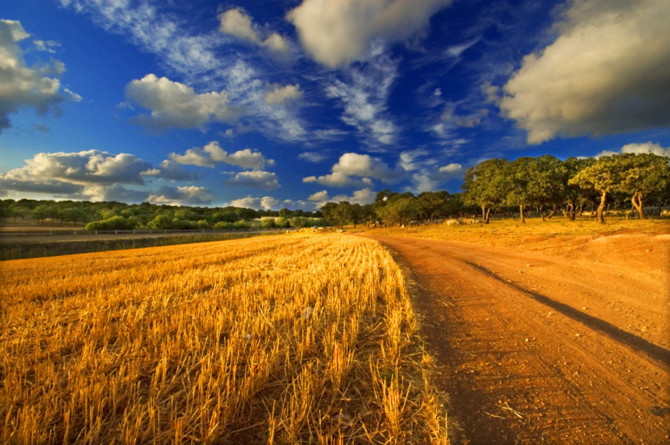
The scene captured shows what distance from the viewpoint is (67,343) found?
4.80 metres

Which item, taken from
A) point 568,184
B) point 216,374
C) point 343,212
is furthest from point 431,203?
point 216,374

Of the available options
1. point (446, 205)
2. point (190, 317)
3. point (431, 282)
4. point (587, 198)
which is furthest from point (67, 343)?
point (446, 205)

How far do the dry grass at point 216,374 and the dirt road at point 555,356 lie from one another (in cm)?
59

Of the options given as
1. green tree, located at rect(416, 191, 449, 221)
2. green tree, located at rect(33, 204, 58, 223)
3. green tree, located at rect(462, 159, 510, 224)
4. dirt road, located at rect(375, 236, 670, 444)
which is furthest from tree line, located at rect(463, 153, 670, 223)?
green tree, located at rect(33, 204, 58, 223)

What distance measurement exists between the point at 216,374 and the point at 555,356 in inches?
236

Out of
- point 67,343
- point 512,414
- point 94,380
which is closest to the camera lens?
point 512,414

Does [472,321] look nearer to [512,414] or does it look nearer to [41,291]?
[512,414]

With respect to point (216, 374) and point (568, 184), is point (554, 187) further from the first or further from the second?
point (216, 374)

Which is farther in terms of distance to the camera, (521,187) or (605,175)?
(521,187)

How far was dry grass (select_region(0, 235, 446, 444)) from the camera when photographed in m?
2.79

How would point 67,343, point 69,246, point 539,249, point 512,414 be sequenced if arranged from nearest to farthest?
point 512,414, point 67,343, point 539,249, point 69,246

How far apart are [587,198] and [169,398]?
6862 cm

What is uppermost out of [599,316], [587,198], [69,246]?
[587,198]

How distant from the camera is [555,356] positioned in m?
4.54
